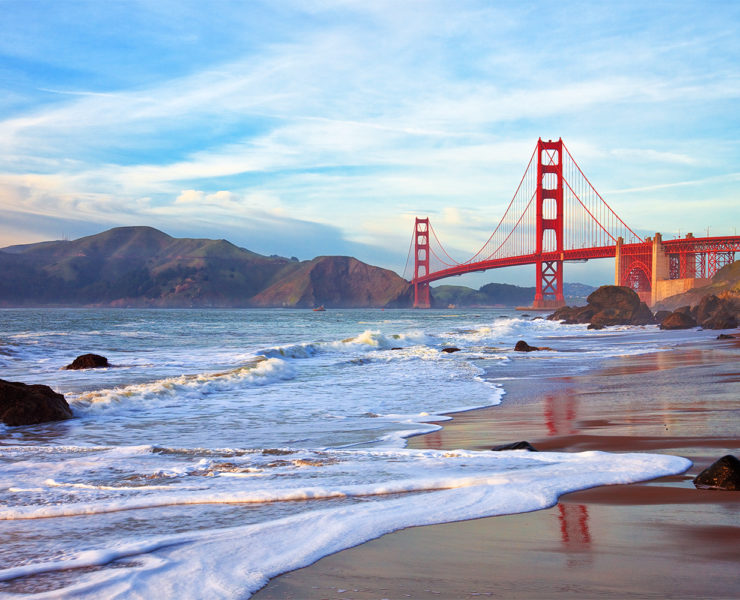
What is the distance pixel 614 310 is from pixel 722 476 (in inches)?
1711

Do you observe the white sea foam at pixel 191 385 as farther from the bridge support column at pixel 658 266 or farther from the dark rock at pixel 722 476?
the bridge support column at pixel 658 266

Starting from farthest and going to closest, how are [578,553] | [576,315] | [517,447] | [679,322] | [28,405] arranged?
[576,315], [679,322], [28,405], [517,447], [578,553]

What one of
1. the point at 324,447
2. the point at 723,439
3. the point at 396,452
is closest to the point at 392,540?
the point at 396,452

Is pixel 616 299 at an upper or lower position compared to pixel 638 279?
lower

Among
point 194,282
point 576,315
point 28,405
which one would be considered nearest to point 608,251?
point 576,315

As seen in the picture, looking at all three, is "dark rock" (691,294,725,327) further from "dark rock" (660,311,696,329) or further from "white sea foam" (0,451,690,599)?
"white sea foam" (0,451,690,599)

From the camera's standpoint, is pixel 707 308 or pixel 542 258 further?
pixel 542 258

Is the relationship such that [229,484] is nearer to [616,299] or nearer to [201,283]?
[616,299]

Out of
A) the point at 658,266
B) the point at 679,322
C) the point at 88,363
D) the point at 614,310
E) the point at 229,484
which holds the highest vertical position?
the point at 658,266

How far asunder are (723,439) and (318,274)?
135 m

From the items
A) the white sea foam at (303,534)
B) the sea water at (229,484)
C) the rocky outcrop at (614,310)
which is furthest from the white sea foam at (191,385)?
the rocky outcrop at (614,310)

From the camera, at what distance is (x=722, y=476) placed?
3523mm

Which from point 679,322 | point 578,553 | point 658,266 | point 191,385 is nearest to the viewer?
point 578,553

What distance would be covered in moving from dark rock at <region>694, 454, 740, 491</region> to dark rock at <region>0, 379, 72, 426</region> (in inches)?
241
